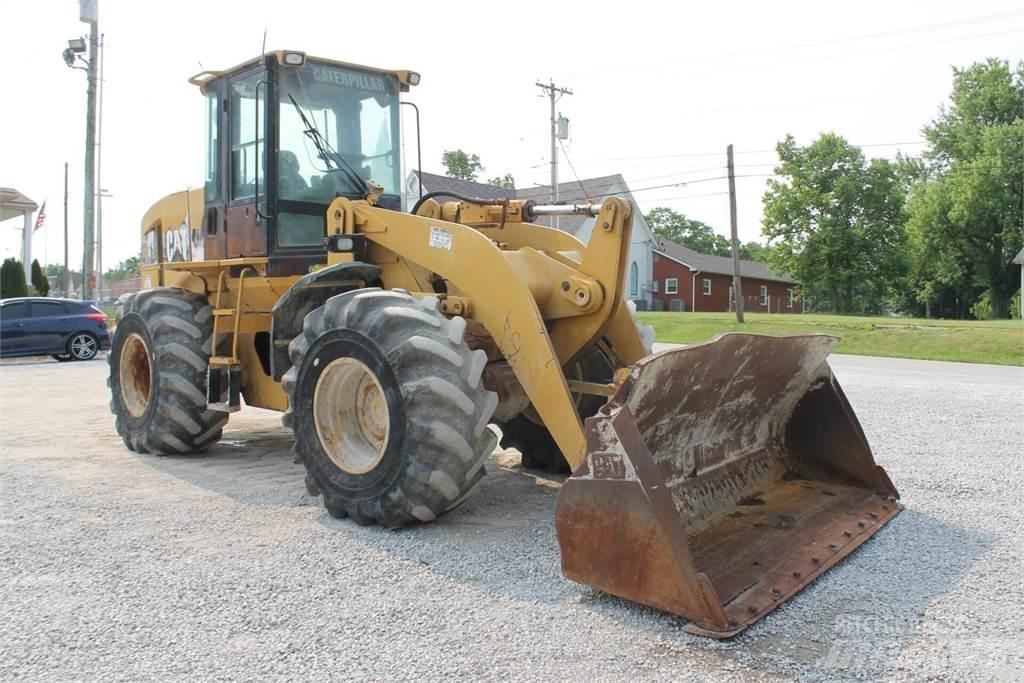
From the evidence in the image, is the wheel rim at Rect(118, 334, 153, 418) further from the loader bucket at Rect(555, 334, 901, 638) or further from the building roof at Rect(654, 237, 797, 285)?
the building roof at Rect(654, 237, 797, 285)

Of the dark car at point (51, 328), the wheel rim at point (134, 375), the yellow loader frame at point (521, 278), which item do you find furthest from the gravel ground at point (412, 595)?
the dark car at point (51, 328)

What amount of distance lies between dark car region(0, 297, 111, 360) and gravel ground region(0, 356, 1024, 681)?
12.8m

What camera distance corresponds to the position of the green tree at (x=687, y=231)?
274ft

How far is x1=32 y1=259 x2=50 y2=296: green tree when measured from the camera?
102 ft

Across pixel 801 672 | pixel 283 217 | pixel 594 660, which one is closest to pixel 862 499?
pixel 801 672

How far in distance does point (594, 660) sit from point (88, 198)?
2333 centimetres

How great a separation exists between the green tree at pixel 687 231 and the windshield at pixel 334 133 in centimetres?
7759

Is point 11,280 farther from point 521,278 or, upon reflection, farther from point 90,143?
point 521,278

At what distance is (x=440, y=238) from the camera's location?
5492 millimetres

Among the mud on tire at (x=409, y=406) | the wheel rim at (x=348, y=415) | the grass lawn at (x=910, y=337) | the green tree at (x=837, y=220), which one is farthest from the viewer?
the green tree at (x=837, y=220)

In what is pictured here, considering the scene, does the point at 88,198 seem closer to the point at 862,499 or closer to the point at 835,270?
the point at 862,499

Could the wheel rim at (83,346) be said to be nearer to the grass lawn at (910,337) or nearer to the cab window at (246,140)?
the cab window at (246,140)

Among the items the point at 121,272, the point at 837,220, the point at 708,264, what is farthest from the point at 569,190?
the point at 121,272

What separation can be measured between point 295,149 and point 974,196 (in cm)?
5254
